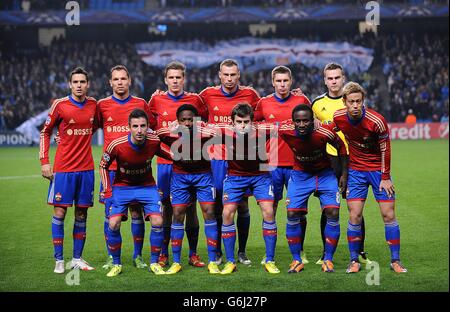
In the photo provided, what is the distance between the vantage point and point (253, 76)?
35.0 m

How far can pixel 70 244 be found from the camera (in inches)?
373

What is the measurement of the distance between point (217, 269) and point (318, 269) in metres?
1.08

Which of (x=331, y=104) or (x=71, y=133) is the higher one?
(x=331, y=104)

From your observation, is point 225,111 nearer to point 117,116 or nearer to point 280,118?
point 280,118

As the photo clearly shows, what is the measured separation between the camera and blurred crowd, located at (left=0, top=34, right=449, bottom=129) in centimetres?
3158

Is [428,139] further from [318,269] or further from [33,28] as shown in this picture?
[318,269]

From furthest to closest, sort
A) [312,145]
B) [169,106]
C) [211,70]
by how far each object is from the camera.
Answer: [211,70]
[169,106]
[312,145]

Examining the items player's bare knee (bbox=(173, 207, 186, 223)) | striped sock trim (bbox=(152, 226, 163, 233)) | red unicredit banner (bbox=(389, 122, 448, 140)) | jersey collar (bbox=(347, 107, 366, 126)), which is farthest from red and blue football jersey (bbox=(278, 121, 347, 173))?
red unicredit banner (bbox=(389, 122, 448, 140))

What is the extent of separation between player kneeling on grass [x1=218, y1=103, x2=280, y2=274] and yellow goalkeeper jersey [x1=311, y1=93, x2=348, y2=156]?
87cm

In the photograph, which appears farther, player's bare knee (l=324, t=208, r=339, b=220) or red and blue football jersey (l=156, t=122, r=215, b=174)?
red and blue football jersey (l=156, t=122, r=215, b=174)

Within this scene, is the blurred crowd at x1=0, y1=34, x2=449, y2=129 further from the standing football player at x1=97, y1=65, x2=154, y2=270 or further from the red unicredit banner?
the standing football player at x1=97, y1=65, x2=154, y2=270

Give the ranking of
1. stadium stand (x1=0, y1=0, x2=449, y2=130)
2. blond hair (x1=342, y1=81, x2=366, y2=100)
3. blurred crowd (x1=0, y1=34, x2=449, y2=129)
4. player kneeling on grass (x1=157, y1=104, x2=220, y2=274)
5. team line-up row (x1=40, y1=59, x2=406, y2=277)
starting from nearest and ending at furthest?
blond hair (x1=342, y1=81, x2=366, y2=100)
team line-up row (x1=40, y1=59, x2=406, y2=277)
player kneeling on grass (x1=157, y1=104, x2=220, y2=274)
blurred crowd (x1=0, y1=34, x2=449, y2=129)
stadium stand (x1=0, y1=0, x2=449, y2=130)

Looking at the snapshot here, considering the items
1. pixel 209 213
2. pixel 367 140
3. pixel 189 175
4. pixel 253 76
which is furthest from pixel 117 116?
pixel 253 76

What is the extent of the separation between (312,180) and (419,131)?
2291cm
